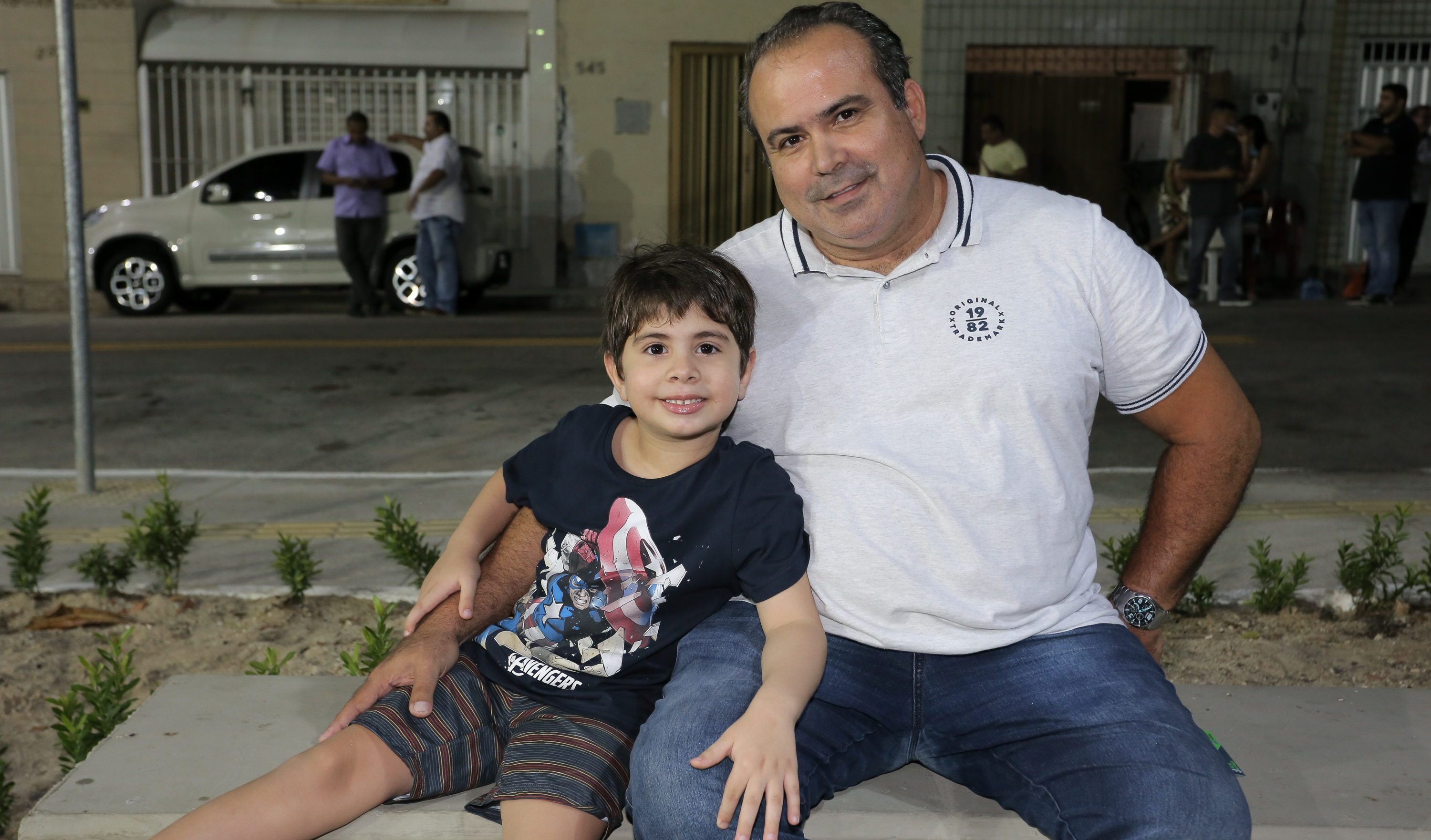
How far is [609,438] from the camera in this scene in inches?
93.7

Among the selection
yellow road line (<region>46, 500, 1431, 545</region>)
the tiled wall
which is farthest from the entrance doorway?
yellow road line (<region>46, 500, 1431, 545</region>)

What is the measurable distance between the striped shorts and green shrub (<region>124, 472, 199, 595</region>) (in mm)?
2208

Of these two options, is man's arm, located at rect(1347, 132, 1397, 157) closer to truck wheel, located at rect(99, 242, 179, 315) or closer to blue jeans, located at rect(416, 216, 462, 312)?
blue jeans, located at rect(416, 216, 462, 312)

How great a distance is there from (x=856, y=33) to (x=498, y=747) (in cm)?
142

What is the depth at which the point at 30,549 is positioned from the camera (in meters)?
4.17

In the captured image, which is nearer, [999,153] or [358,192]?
[358,192]

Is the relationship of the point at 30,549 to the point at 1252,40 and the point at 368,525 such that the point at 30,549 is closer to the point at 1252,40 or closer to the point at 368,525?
the point at 368,525

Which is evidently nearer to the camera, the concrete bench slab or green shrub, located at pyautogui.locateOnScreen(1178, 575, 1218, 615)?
the concrete bench slab

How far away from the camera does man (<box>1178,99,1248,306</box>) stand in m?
12.5

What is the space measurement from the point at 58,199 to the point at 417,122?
4.32m

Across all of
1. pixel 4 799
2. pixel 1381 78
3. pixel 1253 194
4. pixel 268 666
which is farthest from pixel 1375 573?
pixel 1381 78

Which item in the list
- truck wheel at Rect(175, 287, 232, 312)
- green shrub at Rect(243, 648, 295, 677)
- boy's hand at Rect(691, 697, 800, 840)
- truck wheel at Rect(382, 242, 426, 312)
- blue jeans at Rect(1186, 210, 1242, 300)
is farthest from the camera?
truck wheel at Rect(175, 287, 232, 312)

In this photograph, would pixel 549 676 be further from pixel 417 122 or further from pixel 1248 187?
pixel 417 122

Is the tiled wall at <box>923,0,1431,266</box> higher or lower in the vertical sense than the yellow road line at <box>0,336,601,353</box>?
higher
